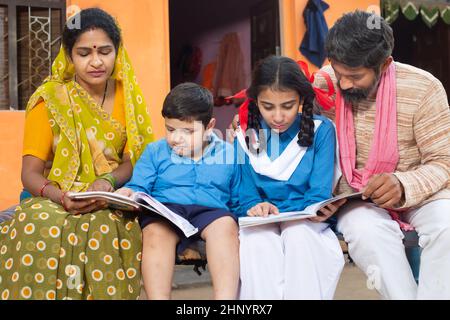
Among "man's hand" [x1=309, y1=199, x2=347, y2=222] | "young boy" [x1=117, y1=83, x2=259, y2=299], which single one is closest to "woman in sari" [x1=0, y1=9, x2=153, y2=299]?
"young boy" [x1=117, y1=83, x2=259, y2=299]

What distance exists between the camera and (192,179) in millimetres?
2629

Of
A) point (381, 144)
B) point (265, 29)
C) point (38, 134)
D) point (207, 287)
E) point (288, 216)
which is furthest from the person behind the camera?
point (265, 29)

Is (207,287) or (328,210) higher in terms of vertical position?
(328,210)

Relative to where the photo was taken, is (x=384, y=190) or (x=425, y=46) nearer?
(x=384, y=190)

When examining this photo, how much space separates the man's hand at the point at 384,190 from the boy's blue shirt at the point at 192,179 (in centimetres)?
53

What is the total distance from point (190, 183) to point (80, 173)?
0.58 meters

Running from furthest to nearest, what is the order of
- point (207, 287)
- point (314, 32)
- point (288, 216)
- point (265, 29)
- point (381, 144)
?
point (265, 29) < point (314, 32) < point (207, 287) < point (381, 144) < point (288, 216)

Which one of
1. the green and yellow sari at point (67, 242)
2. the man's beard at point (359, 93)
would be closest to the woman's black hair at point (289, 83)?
the man's beard at point (359, 93)

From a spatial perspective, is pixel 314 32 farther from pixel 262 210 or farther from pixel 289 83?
pixel 262 210

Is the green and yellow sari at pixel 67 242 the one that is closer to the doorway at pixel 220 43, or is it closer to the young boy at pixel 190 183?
the young boy at pixel 190 183

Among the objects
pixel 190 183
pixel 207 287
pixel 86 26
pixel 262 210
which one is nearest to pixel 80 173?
pixel 190 183

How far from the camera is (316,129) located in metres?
2.65

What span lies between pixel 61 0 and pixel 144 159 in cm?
297
